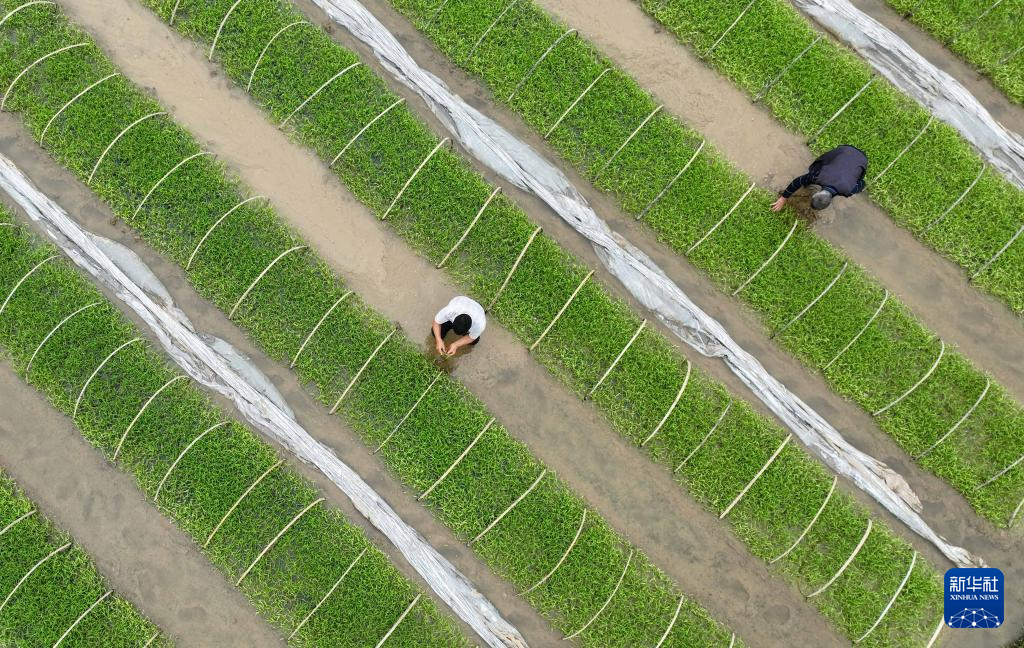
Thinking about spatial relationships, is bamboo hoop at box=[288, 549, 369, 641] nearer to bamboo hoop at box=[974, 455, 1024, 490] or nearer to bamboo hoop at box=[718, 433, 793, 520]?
bamboo hoop at box=[718, 433, 793, 520]

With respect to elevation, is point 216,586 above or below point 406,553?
below

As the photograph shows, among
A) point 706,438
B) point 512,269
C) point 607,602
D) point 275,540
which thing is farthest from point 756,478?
point 275,540

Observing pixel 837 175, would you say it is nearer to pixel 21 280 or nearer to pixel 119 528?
pixel 119 528

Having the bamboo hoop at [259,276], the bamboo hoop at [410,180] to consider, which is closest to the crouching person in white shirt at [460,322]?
the bamboo hoop at [410,180]

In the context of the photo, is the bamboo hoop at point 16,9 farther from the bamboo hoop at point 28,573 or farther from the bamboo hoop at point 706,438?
the bamboo hoop at point 706,438

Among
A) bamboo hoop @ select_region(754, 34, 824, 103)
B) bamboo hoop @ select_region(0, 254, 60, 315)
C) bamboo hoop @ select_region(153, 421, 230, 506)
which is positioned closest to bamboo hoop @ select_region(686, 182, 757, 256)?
bamboo hoop @ select_region(754, 34, 824, 103)

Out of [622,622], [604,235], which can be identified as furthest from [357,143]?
[622,622]

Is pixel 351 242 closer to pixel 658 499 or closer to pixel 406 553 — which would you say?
pixel 406 553
